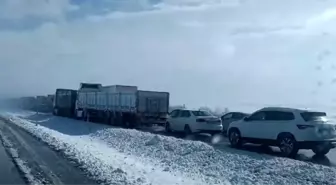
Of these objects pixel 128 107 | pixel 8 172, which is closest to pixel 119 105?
pixel 128 107

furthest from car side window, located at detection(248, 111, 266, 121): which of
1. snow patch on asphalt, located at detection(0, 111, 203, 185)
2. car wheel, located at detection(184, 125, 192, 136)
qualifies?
car wheel, located at detection(184, 125, 192, 136)

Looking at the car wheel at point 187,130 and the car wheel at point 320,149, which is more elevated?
the car wheel at point 187,130

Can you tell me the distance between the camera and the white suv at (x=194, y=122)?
2514 cm

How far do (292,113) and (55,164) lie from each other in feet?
28.1

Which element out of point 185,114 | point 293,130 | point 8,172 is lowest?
point 8,172

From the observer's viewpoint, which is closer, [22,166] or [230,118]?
[22,166]

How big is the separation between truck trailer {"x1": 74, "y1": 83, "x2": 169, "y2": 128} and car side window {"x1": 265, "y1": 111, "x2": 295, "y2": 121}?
15957 mm

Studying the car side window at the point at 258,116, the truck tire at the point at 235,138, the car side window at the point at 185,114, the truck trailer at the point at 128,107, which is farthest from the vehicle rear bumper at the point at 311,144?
the truck trailer at the point at 128,107

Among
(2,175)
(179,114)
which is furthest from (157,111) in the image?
(2,175)

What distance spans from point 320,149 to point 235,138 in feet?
13.4

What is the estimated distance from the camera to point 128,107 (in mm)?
34469

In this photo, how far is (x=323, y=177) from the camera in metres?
10.9

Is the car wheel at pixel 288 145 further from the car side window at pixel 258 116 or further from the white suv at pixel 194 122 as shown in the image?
the white suv at pixel 194 122

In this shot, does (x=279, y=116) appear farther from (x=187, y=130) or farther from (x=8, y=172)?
(x=8, y=172)
